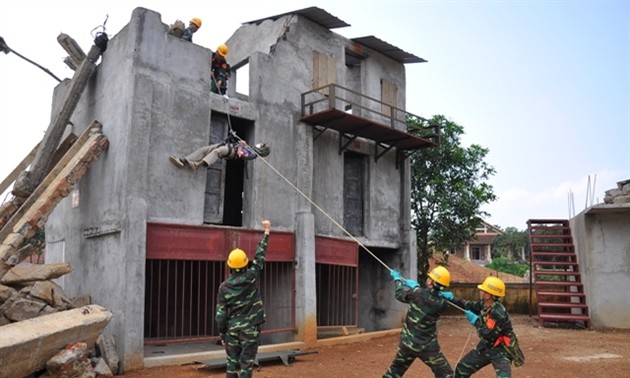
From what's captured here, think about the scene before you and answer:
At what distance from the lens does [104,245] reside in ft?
36.5

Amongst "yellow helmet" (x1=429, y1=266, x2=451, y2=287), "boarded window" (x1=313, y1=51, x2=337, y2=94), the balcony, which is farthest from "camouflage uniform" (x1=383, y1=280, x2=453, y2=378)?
"boarded window" (x1=313, y1=51, x2=337, y2=94)

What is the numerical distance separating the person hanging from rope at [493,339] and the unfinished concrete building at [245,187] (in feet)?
19.1

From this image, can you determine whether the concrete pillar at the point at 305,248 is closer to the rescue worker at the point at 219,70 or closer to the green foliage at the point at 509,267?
the rescue worker at the point at 219,70

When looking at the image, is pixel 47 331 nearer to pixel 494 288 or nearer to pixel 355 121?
pixel 494 288

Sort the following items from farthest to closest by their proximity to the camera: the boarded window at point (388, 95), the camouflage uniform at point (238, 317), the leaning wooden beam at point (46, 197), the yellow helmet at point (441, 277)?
the boarded window at point (388, 95) < the leaning wooden beam at point (46, 197) < the camouflage uniform at point (238, 317) < the yellow helmet at point (441, 277)

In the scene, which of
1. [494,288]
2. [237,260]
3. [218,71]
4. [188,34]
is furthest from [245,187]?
[494,288]

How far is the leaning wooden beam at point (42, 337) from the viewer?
7129mm

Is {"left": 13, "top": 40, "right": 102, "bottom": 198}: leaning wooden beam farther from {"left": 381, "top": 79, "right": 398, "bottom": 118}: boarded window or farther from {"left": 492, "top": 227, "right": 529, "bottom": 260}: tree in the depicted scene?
{"left": 492, "top": 227, "right": 529, "bottom": 260}: tree

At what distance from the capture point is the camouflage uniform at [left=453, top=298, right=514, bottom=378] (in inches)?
255

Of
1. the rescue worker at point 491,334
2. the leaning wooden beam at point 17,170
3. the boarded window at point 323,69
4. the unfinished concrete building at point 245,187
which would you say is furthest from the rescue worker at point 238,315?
the boarded window at point 323,69

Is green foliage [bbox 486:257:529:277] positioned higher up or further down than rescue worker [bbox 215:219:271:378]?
further down

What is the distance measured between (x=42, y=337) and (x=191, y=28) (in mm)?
7758

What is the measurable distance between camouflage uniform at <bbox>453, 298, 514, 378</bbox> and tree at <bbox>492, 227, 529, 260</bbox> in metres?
51.0

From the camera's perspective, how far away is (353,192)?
52.9 ft
